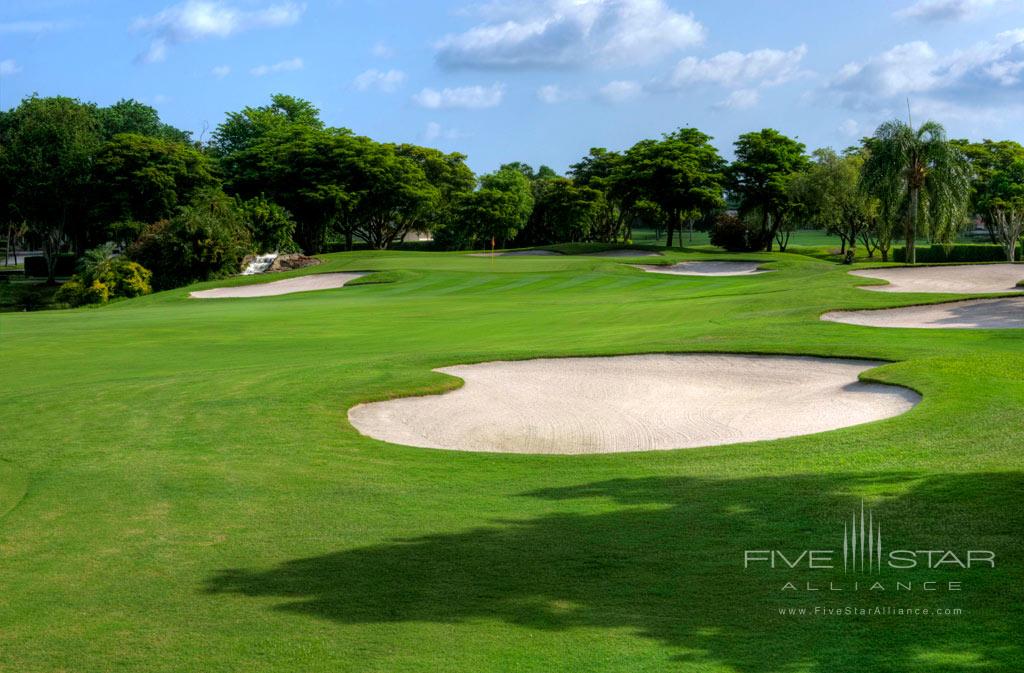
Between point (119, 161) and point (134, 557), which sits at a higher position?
point (119, 161)

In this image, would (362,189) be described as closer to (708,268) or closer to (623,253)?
(623,253)

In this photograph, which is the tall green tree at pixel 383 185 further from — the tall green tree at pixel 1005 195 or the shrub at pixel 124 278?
the tall green tree at pixel 1005 195

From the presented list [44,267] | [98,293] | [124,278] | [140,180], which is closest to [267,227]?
[140,180]

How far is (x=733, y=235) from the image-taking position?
277 ft

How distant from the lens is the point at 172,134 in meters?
118

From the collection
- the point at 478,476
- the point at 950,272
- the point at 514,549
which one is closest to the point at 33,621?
the point at 514,549

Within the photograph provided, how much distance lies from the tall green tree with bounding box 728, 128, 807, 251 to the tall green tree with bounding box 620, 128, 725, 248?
1878 mm

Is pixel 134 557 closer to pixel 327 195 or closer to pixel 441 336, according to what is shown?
pixel 441 336

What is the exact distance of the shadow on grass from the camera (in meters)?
5.97

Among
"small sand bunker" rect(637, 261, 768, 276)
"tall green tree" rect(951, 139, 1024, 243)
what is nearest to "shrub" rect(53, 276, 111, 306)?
"small sand bunker" rect(637, 261, 768, 276)

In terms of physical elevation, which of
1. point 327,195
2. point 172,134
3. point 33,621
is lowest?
point 33,621

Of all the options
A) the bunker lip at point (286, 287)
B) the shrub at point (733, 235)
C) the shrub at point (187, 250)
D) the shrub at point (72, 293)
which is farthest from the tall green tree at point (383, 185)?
the bunker lip at point (286, 287)

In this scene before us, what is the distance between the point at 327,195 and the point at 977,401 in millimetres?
69517

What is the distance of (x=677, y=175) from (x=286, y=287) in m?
37.0
